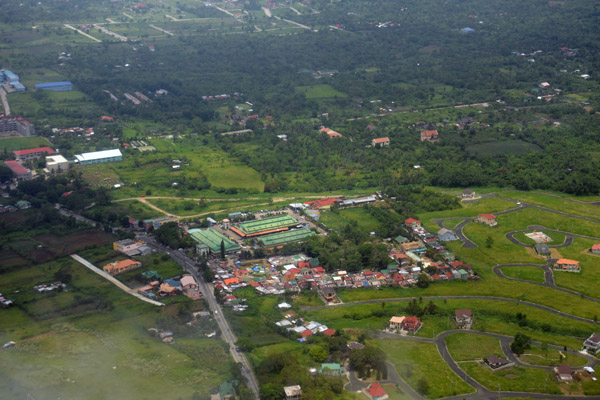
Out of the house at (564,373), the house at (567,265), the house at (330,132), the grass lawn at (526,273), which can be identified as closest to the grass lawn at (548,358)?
the house at (564,373)

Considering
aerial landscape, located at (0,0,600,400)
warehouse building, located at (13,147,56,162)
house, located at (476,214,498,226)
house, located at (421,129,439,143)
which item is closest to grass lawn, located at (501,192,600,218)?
aerial landscape, located at (0,0,600,400)

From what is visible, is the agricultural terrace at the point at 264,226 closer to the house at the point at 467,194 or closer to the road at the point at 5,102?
the house at the point at 467,194

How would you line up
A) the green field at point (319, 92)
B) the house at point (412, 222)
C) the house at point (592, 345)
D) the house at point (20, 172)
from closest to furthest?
the house at point (592, 345)
the house at point (412, 222)
the house at point (20, 172)
the green field at point (319, 92)

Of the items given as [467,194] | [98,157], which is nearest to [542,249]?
[467,194]

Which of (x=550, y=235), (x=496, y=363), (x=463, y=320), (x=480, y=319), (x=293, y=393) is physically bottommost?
(x=480, y=319)

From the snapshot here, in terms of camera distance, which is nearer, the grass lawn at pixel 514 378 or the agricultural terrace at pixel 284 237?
the grass lawn at pixel 514 378

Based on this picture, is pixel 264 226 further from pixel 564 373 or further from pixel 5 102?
pixel 5 102
